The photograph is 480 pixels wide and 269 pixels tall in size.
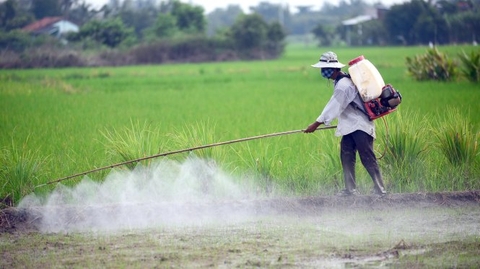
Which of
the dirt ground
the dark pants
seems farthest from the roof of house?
the dark pants

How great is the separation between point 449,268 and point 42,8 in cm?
3438

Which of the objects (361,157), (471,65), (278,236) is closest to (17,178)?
(278,236)

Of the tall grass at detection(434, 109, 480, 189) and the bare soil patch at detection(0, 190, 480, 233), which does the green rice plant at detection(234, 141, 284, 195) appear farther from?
the tall grass at detection(434, 109, 480, 189)

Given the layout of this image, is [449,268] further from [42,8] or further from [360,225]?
[42,8]

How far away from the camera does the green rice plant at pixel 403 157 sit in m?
7.02

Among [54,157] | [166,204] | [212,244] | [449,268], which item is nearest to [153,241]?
[212,244]

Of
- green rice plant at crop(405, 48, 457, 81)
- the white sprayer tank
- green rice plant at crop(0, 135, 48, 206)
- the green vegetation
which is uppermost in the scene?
the white sprayer tank

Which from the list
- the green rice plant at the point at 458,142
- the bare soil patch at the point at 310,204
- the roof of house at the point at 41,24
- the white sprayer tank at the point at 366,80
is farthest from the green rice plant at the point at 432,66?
the roof of house at the point at 41,24

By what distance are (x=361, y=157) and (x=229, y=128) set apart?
4.16m

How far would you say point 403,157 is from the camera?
23.4 ft

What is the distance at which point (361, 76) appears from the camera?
20.2 ft

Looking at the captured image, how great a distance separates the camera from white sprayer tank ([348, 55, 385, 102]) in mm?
6121

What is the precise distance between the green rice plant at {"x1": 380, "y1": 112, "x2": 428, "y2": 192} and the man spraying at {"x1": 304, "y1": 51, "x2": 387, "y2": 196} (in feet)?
1.74

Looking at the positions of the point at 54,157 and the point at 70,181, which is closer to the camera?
the point at 70,181
